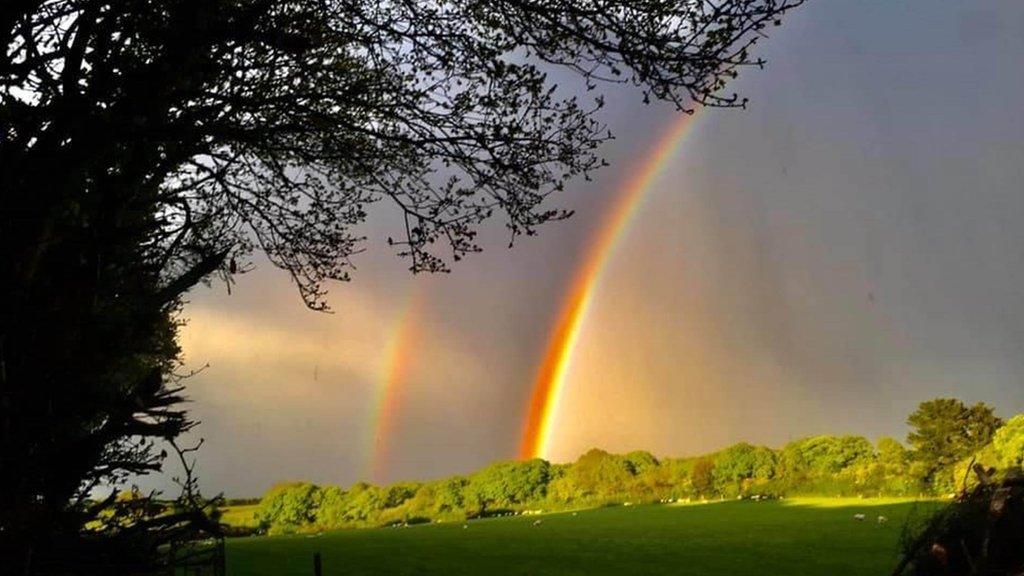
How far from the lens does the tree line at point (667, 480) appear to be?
74.2 metres

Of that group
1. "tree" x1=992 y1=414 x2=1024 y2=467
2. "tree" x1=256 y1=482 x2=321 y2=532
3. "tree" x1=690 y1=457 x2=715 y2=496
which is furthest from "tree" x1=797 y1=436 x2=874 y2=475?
"tree" x1=256 y1=482 x2=321 y2=532

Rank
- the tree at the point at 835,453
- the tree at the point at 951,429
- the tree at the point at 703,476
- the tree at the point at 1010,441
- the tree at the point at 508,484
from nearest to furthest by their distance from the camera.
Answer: the tree at the point at 1010,441, the tree at the point at 951,429, the tree at the point at 835,453, the tree at the point at 703,476, the tree at the point at 508,484

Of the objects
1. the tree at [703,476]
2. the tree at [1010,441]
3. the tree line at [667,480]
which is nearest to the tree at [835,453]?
the tree line at [667,480]

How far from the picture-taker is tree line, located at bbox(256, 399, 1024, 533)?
74188 millimetres

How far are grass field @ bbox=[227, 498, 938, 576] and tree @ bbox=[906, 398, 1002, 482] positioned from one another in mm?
30406

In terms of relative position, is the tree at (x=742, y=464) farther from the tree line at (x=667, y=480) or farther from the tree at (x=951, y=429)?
the tree at (x=951, y=429)

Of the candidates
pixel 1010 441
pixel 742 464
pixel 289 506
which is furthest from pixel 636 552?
pixel 289 506

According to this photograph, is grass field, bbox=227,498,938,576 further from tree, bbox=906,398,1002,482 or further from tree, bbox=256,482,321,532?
tree, bbox=256,482,321,532

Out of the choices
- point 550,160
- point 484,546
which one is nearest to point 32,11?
point 550,160

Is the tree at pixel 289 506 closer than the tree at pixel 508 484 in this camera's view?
Yes

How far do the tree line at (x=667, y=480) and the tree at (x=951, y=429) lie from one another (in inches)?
3.6

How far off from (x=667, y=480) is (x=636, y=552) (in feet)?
214

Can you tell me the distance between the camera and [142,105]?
4.76 meters

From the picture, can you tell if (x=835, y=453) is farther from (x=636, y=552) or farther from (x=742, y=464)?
(x=636, y=552)
